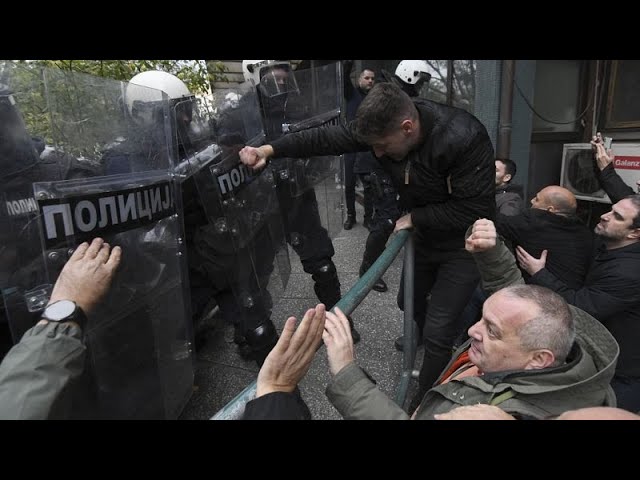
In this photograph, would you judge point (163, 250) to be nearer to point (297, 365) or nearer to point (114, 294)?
point (114, 294)

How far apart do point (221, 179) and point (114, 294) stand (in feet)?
2.31

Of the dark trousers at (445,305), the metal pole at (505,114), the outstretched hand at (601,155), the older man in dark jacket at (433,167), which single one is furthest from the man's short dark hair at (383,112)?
the metal pole at (505,114)

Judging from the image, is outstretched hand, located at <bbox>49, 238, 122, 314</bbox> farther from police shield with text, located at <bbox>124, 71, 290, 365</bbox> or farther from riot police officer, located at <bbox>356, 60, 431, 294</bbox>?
riot police officer, located at <bbox>356, 60, 431, 294</bbox>

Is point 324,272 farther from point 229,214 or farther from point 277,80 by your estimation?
point 277,80

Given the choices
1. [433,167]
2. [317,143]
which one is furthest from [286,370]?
[317,143]

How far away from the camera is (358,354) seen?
323cm

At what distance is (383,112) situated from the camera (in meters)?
2.00

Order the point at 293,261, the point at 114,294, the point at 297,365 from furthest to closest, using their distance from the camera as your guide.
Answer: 1. the point at 293,261
2. the point at 114,294
3. the point at 297,365

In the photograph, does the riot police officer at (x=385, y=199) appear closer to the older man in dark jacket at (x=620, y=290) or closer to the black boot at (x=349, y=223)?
the black boot at (x=349, y=223)

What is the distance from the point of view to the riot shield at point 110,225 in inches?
58.0

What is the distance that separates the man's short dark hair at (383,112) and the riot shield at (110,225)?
2.89ft

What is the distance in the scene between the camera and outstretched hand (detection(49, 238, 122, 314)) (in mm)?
1370

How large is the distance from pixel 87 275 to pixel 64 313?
16cm

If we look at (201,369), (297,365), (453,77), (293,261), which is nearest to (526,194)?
(453,77)
